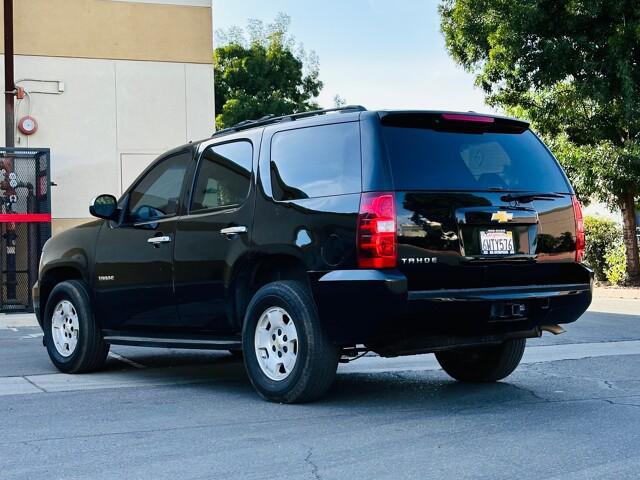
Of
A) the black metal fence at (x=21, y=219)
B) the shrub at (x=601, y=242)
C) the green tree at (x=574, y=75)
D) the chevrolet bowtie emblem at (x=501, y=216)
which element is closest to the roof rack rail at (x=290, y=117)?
the chevrolet bowtie emblem at (x=501, y=216)

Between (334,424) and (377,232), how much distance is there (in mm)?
1202

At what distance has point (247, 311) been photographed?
23.7ft

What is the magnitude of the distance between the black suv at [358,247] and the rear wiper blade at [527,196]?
2 centimetres

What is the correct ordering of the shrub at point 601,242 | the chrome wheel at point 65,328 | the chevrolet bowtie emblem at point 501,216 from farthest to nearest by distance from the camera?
the shrub at point 601,242 → the chrome wheel at point 65,328 → the chevrolet bowtie emblem at point 501,216

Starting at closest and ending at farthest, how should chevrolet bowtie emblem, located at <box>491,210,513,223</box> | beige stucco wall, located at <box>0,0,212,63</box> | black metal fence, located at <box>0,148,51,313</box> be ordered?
chevrolet bowtie emblem, located at <box>491,210,513,223</box>, black metal fence, located at <box>0,148,51,313</box>, beige stucco wall, located at <box>0,0,212,63</box>

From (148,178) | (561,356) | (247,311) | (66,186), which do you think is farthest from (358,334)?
(66,186)

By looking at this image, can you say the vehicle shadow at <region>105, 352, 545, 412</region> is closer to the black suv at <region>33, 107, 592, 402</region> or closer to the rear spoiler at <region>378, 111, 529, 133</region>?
the black suv at <region>33, 107, 592, 402</region>

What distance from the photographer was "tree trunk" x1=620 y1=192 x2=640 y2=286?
838 inches

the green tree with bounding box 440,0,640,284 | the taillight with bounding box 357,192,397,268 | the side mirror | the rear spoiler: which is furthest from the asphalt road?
the green tree with bounding box 440,0,640,284

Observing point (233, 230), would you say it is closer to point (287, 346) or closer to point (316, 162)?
point (316, 162)

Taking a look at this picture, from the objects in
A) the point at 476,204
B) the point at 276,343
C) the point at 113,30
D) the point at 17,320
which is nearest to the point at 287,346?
the point at 276,343

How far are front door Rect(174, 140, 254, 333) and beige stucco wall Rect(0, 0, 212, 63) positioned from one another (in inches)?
484

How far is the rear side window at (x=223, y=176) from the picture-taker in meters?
7.57

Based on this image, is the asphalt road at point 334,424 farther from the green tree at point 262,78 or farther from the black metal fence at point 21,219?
the green tree at point 262,78
